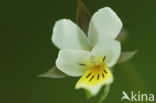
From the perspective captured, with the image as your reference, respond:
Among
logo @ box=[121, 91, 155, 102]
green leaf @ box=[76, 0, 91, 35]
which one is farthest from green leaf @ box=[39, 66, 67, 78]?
logo @ box=[121, 91, 155, 102]

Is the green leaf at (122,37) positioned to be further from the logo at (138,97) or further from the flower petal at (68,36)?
the logo at (138,97)

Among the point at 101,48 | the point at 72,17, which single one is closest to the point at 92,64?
the point at 101,48

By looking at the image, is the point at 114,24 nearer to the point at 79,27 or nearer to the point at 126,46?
the point at 79,27

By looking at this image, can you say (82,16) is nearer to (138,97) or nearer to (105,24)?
(105,24)

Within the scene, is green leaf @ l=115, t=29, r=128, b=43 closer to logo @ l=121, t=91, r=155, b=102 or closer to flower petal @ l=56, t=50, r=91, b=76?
flower petal @ l=56, t=50, r=91, b=76

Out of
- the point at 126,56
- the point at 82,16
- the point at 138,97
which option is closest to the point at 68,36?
the point at 82,16

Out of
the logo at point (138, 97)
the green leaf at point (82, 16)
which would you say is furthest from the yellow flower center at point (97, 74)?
the logo at point (138, 97)
